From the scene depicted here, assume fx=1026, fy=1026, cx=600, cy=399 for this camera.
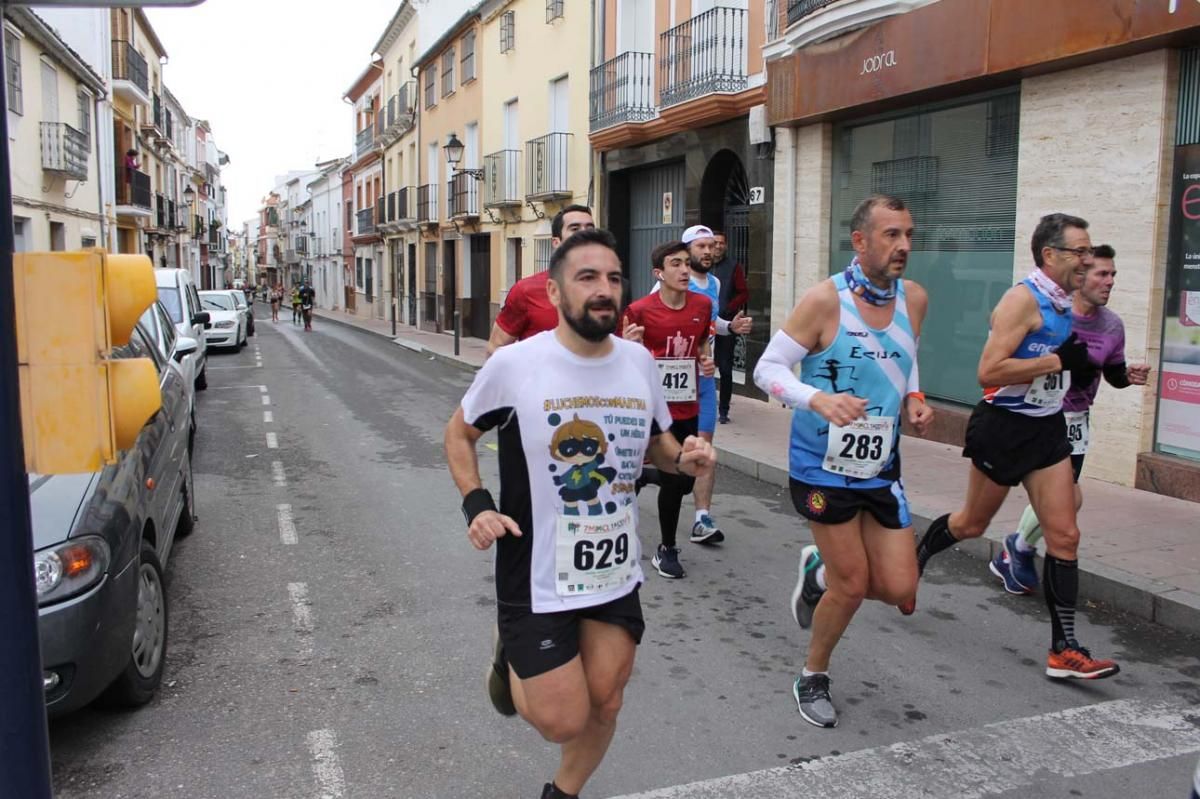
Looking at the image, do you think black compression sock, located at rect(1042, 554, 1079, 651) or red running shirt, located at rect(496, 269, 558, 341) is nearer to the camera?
black compression sock, located at rect(1042, 554, 1079, 651)

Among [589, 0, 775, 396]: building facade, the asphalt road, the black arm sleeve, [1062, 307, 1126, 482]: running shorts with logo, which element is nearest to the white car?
[589, 0, 775, 396]: building facade

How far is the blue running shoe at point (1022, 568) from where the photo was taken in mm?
5672

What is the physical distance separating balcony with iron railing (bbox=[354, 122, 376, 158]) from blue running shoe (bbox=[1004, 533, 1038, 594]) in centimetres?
4105

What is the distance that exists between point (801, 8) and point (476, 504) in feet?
34.3

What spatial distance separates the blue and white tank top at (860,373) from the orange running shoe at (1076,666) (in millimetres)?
1211

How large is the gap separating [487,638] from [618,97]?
14.0m

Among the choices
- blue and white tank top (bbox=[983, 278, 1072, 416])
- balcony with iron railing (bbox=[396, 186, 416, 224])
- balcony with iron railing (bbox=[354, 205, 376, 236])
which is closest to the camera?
blue and white tank top (bbox=[983, 278, 1072, 416])

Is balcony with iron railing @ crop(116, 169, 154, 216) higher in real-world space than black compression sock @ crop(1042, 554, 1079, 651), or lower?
higher

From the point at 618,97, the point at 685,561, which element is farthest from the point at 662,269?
the point at 618,97

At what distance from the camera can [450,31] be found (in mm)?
28703

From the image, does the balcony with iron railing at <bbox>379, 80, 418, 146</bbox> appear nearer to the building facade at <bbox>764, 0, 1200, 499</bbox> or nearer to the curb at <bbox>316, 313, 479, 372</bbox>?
the curb at <bbox>316, 313, 479, 372</bbox>

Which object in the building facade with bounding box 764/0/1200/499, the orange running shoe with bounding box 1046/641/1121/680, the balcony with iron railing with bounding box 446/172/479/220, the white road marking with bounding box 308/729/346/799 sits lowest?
the white road marking with bounding box 308/729/346/799

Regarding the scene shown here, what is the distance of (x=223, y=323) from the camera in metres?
22.9

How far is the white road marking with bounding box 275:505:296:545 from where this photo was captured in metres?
6.70
